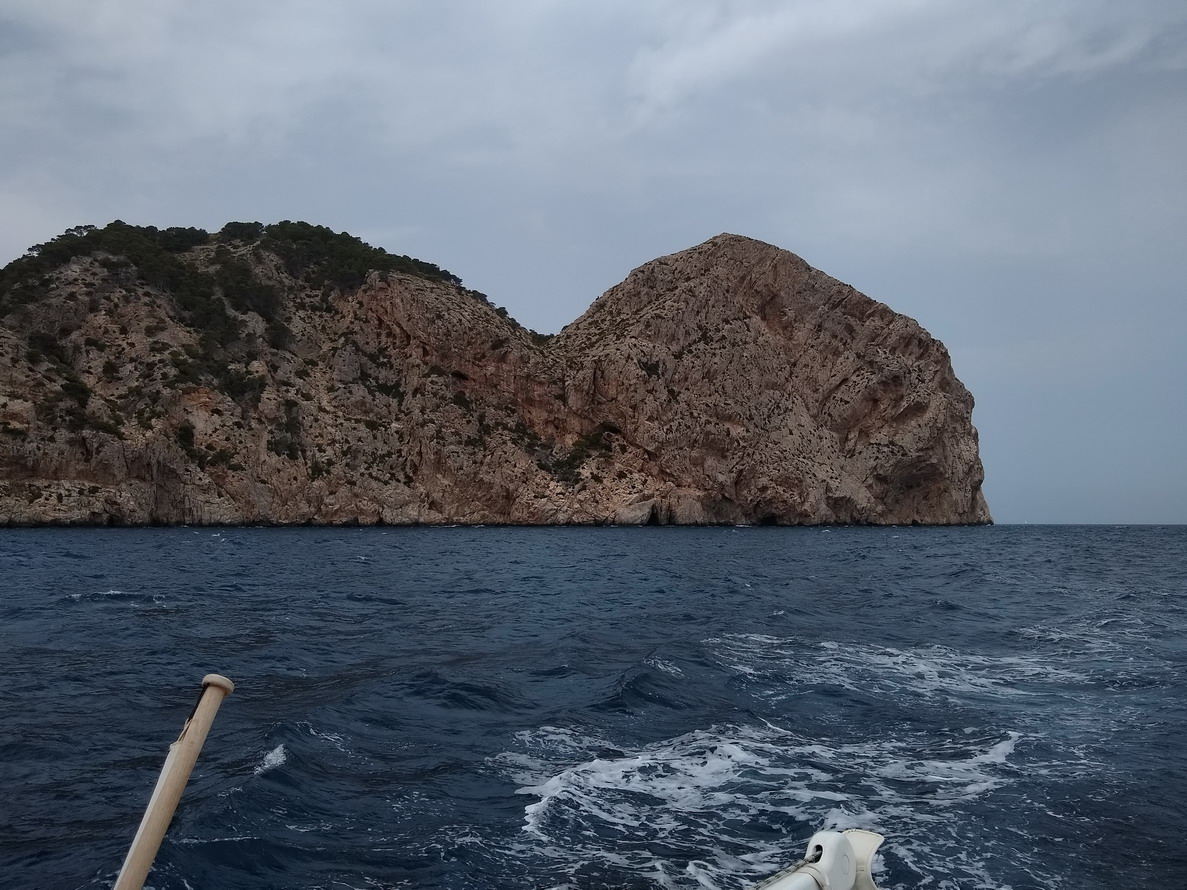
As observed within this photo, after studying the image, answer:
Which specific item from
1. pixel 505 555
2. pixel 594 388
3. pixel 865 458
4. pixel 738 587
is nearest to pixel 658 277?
pixel 594 388

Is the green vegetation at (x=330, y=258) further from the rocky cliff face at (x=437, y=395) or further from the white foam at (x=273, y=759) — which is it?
the white foam at (x=273, y=759)

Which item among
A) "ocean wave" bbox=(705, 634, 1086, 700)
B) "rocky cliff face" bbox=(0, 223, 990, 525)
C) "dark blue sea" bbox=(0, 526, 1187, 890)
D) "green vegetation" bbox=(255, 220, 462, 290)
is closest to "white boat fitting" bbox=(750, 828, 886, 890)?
"dark blue sea" bbox=(0, 526, 1187, 890)

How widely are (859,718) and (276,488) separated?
60216mm

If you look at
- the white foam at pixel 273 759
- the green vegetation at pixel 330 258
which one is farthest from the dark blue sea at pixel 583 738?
the green vegetation at pixel 330 258

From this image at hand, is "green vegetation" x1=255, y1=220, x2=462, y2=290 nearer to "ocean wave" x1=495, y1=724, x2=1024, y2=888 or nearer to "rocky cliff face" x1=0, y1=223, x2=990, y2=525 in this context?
"rocky cliff face" x1=0, y1=223, x2=990, y2=525

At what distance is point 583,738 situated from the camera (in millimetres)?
10539

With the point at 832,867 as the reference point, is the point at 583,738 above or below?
below

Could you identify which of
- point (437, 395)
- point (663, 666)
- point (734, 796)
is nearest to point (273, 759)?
point (734, 796)

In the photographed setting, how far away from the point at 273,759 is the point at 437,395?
7111 cm

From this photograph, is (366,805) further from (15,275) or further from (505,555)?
(15,275)

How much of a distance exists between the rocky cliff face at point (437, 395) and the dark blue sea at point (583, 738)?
41.9 meters

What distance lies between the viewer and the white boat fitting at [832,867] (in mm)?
4348

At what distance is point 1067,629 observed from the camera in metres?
20.0

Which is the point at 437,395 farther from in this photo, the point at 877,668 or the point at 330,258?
the point at 877,668
